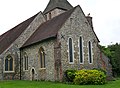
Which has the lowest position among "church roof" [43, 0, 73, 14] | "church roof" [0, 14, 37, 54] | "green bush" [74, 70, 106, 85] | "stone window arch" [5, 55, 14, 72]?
"green bush" [74, 70, 106, 85]

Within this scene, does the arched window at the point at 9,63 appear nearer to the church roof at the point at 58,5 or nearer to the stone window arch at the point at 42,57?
the stone window arch at the point at 42,57

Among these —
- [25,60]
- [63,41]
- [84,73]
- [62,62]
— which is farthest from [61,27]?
[25,60]

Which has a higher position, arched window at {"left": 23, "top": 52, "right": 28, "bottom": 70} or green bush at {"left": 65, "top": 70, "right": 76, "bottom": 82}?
arched window at {"left": 23, "top": 52, "right": 28, "bottom": 70}

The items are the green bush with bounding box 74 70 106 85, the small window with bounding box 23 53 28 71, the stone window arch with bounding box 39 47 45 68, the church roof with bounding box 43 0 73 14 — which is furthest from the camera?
the church roof with bounding box 43 0 73 14

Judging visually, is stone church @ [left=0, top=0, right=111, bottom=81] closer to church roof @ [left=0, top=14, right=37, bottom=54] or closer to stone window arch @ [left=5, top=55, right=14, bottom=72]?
stone window arch @ [left=5, top=55, right=14, bottom=72]

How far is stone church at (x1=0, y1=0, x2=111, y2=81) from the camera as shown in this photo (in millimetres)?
25719

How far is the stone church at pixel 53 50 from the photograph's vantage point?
25.7m

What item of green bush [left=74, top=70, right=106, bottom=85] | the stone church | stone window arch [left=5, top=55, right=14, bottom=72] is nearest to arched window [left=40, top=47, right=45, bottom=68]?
the stone church

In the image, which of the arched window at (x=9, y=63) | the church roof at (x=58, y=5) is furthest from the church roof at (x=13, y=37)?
the church roof at (x=58, y=5)

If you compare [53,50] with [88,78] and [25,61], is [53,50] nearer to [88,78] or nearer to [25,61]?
[88,78]

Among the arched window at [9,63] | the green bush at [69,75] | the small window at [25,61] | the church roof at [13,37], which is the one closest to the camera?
the green bush at [69,75]

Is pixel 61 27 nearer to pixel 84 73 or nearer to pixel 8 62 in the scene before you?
pixel 84 73

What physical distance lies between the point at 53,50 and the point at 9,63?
27.3 feet

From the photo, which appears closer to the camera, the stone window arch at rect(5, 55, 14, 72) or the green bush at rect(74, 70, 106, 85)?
the green bush at rect(74, 70, 106, 85)
